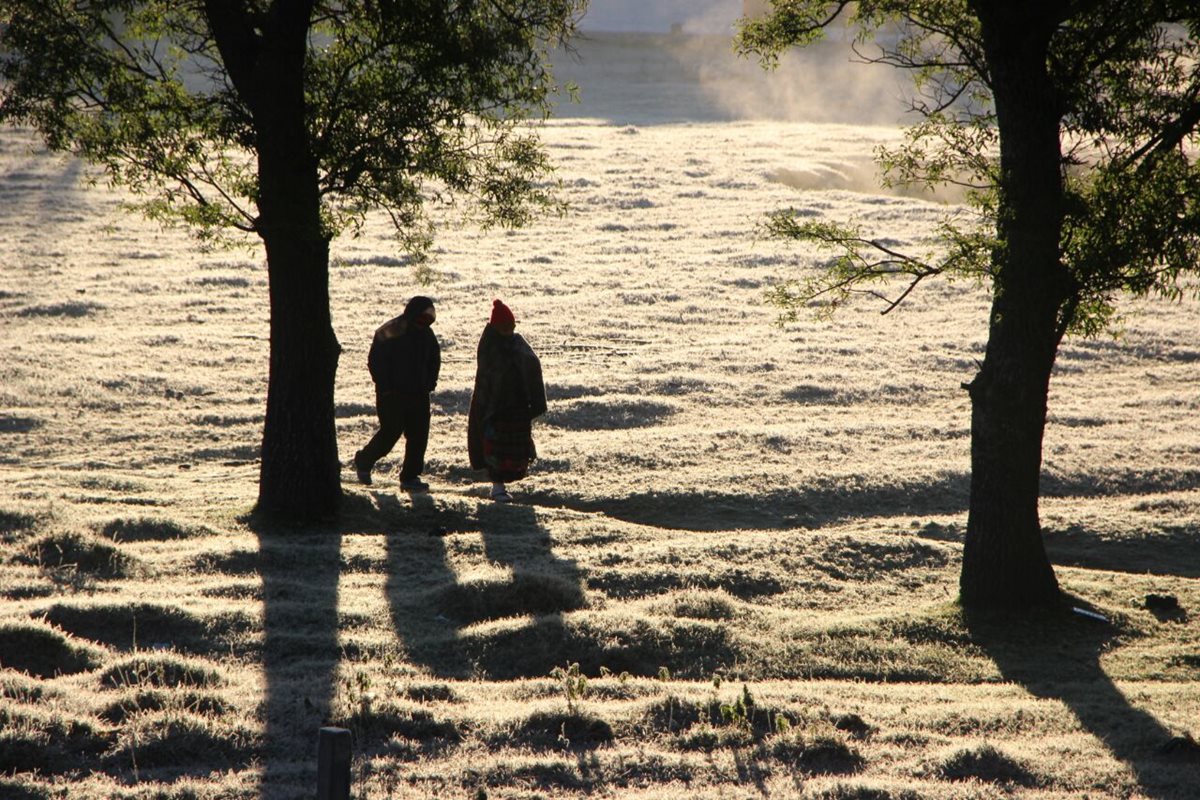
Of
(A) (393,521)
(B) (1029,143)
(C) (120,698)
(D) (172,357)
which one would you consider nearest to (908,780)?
(C) (120,698)

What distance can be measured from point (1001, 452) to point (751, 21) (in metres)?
5.73

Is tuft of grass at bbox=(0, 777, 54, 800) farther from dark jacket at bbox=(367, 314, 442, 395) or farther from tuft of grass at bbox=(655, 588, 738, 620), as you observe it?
dark jacket at bbox=(367, 314, 442, 395)

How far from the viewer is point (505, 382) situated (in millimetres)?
16109

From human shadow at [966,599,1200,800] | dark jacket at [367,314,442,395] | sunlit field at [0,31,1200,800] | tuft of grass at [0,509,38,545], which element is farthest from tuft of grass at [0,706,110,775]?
dark jacket at [367,314,442,395]

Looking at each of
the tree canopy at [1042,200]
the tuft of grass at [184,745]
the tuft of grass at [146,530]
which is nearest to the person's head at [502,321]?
the tree canopy at [1042,200]

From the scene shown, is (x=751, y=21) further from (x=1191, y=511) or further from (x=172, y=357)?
(x=172, y=357)

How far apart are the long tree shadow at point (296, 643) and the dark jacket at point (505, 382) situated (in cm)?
258

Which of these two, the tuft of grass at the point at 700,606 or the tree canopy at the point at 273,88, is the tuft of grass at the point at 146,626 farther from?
the tree canopy at the point at 273,88

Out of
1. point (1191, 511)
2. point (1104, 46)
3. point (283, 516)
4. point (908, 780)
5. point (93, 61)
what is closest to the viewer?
point (908, 780)

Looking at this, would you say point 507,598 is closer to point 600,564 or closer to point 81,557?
point 600,564

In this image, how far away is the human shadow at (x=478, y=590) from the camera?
1068 cm

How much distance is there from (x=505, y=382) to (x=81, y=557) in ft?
18.4

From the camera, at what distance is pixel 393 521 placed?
50.5ft

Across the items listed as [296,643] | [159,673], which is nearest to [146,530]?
[296,643]
